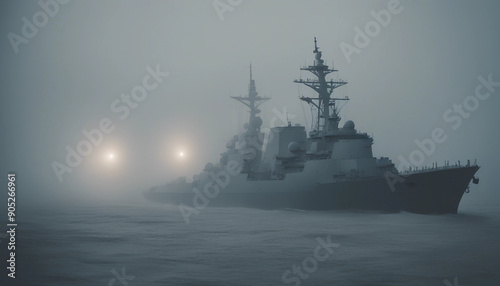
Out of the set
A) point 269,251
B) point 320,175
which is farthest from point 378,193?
point 269,251

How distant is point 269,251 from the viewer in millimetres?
15922

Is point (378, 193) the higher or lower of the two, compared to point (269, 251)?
higher

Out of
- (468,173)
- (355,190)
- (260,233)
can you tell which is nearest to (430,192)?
(468,173)

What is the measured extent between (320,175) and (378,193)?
13.0 ft

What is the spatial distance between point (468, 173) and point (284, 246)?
13337 mm

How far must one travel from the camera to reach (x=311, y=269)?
13445mm

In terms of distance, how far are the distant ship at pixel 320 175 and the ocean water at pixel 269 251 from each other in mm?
1383

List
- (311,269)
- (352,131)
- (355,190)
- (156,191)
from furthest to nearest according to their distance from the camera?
1. (156,191)
2. (352,131)
3. (355,190)
4. (311,269)

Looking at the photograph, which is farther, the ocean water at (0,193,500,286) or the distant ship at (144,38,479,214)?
the distant ship at (144,38,479,214)

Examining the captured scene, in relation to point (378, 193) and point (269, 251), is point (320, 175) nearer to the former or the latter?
point (378, 193)

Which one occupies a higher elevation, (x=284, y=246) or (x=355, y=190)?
(x=355, y=190)

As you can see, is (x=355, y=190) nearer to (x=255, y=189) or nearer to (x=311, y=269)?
(x=255, y=189)

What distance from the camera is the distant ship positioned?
24.8m

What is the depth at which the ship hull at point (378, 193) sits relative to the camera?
80.1ft
